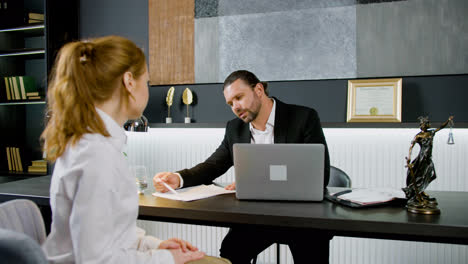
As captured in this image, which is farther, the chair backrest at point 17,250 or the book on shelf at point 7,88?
the book on shelf at point 7,88

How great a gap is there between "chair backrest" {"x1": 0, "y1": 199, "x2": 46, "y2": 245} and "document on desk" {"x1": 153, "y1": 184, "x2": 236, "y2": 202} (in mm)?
585

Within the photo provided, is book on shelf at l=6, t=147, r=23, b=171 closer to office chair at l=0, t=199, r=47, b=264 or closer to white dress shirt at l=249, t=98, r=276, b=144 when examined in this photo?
white dress shirt at l=249, t=98, r=276, b=144

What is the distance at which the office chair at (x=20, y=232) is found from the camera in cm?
75

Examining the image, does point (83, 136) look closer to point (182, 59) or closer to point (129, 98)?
point (129, 98)

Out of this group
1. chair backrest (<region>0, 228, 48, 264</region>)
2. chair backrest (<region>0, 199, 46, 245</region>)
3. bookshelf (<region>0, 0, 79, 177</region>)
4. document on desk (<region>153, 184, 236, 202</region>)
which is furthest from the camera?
bookshelf (<region>0, 0, 79, 177</region>)

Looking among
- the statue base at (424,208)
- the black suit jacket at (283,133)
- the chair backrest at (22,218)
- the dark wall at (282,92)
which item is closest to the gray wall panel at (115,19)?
the dark wall at (282,92)

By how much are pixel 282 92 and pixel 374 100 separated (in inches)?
29.5

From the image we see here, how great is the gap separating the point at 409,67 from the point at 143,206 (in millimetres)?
2302

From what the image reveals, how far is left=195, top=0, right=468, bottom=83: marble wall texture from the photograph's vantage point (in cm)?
272

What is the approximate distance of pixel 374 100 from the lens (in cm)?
281

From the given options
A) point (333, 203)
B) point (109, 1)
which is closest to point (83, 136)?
point (333, 203)

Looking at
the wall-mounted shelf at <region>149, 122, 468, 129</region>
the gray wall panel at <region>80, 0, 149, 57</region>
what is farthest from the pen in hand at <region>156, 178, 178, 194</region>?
the gray wall panel at <region>80, 0, 149, 57</region>

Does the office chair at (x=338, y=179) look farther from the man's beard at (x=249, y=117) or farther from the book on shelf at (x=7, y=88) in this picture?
the book on shelf at (x=7, y=88)

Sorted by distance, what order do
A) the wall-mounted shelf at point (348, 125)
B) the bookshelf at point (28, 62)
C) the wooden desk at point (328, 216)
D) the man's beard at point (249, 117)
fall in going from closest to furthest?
the wooden desk at point (328, 216), the man's beard at point (249, 117), the wall-mounted shelf at point (348, 125), the bookshelf at point (28, 62)
